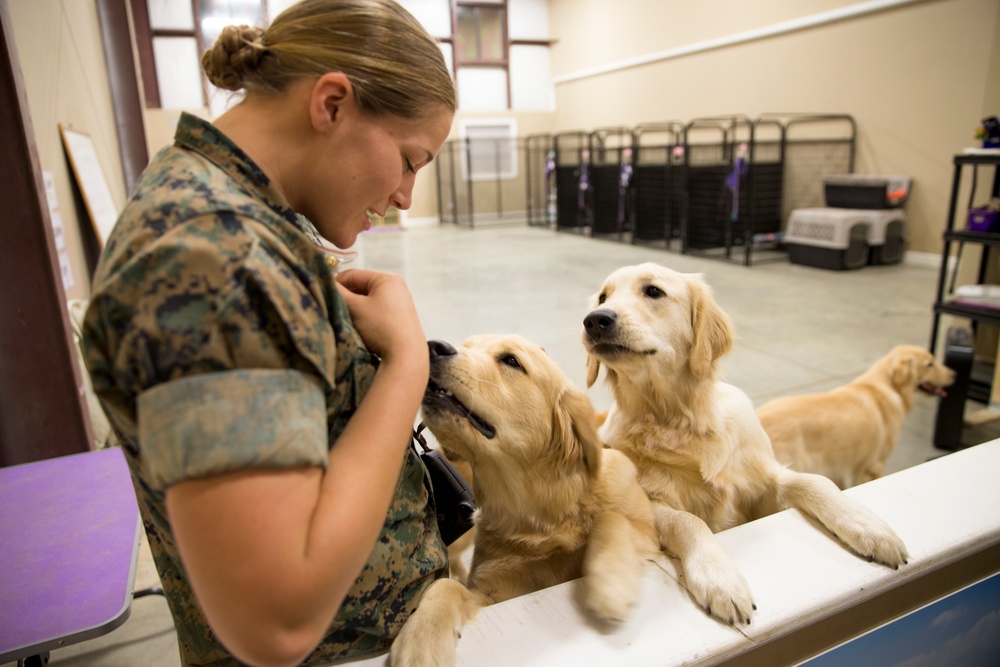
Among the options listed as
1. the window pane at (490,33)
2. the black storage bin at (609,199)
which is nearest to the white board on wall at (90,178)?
the black storage bin at (609,199)

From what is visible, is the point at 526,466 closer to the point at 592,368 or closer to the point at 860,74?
the point at 592,368

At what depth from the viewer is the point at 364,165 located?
778mm

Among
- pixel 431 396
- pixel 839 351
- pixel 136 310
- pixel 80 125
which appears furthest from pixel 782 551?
pixel 80 125

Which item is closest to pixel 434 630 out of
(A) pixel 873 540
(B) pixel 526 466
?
(B) pixel 526 466

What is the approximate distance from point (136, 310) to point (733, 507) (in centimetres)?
138

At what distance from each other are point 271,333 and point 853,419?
2789 millimetres

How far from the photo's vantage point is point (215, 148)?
70 centimetres

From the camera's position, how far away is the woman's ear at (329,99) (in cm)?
71

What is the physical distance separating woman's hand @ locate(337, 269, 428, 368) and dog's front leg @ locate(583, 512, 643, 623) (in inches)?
20.5

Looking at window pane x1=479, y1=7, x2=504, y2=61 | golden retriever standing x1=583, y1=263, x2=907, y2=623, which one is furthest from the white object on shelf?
window pane x1=479, y1=7, x2=504, y2=61

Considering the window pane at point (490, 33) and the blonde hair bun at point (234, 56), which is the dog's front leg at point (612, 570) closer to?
the blonde hair bun at point (234, 56)

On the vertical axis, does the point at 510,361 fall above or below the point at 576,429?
above

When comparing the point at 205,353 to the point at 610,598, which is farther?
the point at 610,598

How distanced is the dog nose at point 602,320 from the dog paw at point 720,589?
64cm
